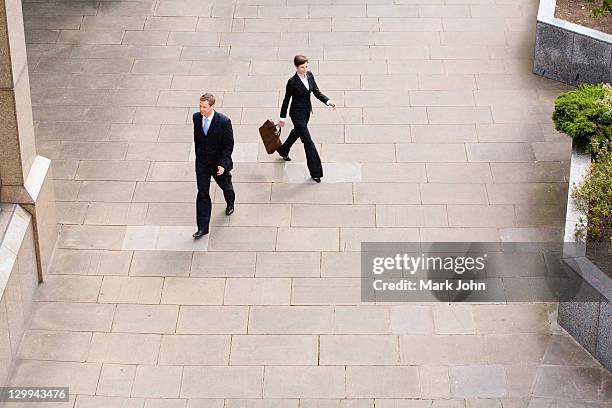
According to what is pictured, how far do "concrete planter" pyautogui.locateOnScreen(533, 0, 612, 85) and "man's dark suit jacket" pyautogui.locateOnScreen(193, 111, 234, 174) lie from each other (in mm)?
5929

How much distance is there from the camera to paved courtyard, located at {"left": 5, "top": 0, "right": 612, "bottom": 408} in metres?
12.1

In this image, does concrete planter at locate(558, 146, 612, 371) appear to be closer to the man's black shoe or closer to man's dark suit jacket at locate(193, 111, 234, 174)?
man's dark suit jacket at locate(193, 111, 234, 174)

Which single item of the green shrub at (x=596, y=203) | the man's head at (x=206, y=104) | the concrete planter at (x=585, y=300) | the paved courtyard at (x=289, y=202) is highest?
the man's head at (x=206, y=104)

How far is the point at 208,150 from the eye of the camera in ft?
44.3

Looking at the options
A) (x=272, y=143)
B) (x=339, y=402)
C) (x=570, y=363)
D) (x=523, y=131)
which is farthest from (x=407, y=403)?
(x=523, y=131)

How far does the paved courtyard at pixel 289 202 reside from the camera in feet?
39.6

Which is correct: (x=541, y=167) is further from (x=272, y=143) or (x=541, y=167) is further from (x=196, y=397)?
(x=196, y=397)

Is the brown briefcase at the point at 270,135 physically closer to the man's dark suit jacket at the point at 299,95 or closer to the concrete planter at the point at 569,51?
the man's dark suit jacket at the point at 299,95

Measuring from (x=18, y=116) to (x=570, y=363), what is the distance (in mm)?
6346

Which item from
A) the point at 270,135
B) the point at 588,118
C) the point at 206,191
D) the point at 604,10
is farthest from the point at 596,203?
the point at 604,10

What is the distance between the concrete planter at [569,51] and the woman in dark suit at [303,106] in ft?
13.9

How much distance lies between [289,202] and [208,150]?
156cm

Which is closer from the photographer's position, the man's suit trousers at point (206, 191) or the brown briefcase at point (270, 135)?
the man's suit trousers at point (206, 191)

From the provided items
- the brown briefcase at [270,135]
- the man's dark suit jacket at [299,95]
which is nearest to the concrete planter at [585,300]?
the man's dark suit jacket at [299,95]
